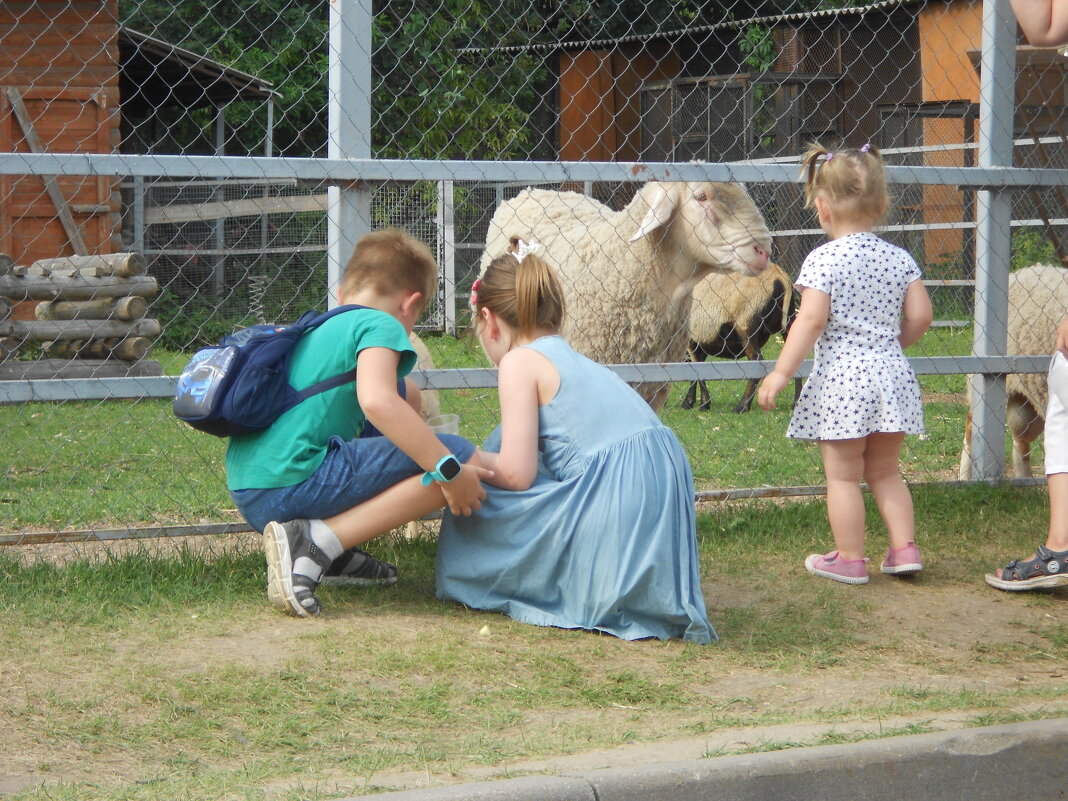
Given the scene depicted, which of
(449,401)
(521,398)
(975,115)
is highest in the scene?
(975,115)

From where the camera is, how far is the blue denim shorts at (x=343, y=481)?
3590 millimetres

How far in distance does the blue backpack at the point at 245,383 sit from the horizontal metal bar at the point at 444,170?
0.56 m

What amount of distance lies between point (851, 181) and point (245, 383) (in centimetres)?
202

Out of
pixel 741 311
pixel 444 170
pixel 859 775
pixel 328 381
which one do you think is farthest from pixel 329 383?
pixel 741 311

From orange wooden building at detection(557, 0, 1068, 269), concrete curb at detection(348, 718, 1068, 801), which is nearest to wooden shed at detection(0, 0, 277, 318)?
orange wooden building at detection(557, 0, 1068, 269)

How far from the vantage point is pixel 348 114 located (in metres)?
4.21

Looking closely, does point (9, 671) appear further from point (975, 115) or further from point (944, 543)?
point (975, 115)

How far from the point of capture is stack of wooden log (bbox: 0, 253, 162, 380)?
10.5 metres

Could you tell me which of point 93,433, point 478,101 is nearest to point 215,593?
point 93,433

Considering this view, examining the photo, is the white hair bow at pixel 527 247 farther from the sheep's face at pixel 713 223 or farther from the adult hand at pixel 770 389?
the adult hand at pixel 770 389

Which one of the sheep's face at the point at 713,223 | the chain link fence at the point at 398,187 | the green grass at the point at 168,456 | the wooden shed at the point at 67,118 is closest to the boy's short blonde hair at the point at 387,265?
the chain link fence at the point at 398,187

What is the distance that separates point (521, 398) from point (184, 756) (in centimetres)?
136

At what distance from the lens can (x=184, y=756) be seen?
8.52 ft

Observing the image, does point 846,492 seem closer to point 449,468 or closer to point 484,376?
point 484,376
